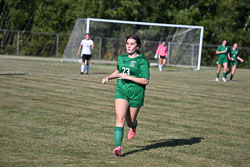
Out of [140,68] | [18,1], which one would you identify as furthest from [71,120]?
[18,1]

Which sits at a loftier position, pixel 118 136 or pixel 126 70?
pixel 126 70

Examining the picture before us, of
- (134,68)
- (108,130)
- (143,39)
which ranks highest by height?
(143,39)

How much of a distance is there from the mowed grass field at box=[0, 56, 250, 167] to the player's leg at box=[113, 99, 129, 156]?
0.18 metres

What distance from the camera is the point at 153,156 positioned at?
7145 millimetres

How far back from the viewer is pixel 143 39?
43.7 m

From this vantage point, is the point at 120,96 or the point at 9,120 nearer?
the point at 120,96

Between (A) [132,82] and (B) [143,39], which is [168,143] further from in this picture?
(B) [143,39]

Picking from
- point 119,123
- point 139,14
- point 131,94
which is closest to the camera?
point 119,123

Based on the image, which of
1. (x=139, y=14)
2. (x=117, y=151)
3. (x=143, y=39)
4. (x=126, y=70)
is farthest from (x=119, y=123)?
(x=139, y=14)

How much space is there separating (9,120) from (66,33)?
43.6 meters

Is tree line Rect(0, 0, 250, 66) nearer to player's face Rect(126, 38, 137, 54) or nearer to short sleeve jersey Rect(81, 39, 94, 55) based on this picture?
short sleeve jersey Rect(81, 39, 94, 55)

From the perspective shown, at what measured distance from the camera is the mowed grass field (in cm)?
687

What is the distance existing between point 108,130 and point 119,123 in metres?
2.32

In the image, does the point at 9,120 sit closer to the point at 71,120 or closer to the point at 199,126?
the point at 71,120
